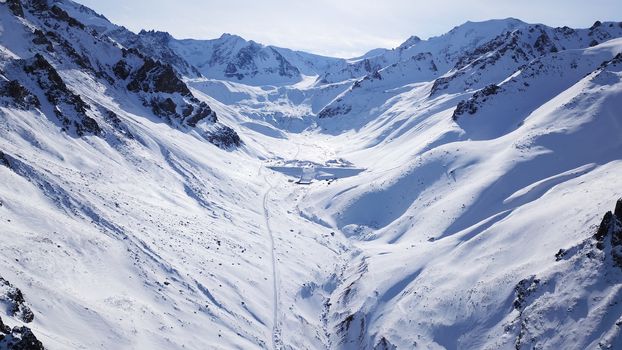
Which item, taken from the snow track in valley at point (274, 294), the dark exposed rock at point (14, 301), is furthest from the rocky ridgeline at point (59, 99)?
the dark exposed rock at point (14, 301)

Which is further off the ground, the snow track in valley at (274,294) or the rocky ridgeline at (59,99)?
the rocky ridgeline at (59,99)

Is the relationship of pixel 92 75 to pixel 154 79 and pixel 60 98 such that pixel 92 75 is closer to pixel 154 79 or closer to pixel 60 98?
pixel 154 79

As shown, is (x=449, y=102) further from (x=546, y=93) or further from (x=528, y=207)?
(x=528, y=207)

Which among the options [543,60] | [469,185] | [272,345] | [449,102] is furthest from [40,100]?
[449,102]

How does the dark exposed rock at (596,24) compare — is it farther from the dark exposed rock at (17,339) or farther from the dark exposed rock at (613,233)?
the dark exposed rock at (17,339)

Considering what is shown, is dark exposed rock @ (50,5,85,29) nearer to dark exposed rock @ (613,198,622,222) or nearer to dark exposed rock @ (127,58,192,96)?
dark exposed rock @ (127,58,192,96)
